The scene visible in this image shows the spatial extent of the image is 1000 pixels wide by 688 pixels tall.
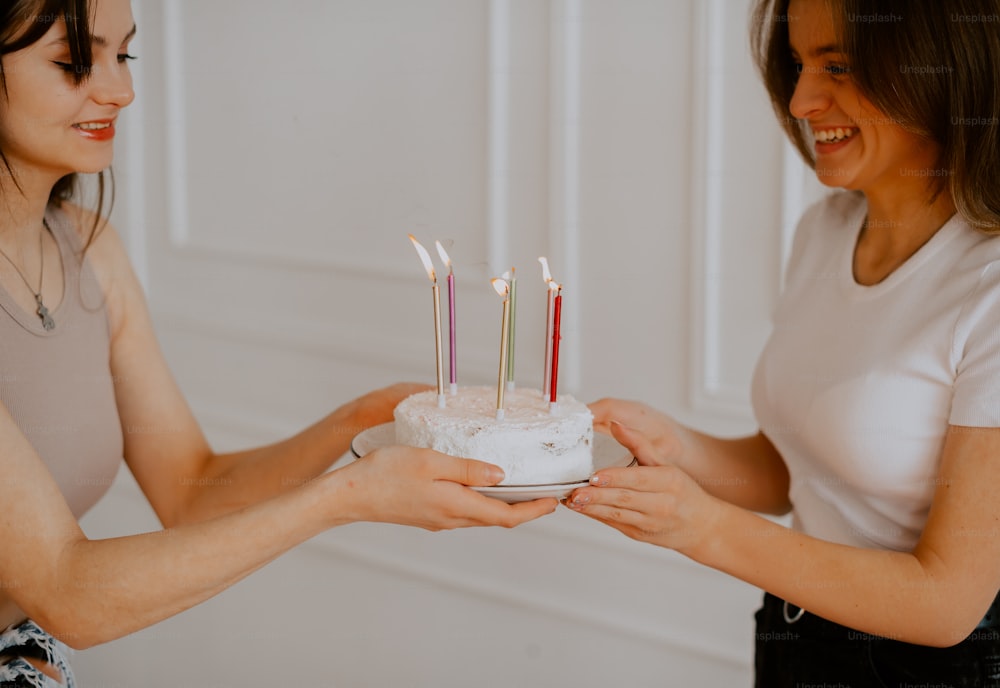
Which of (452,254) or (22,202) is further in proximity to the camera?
(452,254)

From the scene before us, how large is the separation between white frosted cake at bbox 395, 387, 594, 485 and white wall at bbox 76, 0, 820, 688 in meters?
0.86

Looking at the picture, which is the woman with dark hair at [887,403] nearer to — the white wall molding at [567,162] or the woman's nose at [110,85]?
the white wall molding at [567,162]

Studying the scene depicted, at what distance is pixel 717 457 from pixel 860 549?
38 cm

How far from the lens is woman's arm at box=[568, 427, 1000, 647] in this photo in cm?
142

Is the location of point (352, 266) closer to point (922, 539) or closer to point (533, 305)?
point (533, 305)

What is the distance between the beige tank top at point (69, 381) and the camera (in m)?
1.66

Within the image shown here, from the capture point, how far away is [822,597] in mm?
1501

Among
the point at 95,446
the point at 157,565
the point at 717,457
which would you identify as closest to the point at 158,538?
the point at 157,565

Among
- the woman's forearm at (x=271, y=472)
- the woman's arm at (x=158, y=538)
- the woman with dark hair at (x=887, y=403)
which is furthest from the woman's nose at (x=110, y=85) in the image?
the woman with dark hair at (x=887, y=403)

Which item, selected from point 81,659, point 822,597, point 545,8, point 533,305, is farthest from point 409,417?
point 81,659

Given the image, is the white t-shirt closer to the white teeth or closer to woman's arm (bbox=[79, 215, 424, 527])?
the white teeth

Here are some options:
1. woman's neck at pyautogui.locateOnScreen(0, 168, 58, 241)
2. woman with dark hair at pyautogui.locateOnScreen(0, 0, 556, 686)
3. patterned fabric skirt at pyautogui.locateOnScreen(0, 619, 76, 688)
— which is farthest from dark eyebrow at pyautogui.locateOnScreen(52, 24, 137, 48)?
patterned fabric skirt at pyautogui.locateOnScreen(0, 619, 76, 688)

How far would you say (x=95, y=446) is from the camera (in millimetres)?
1745

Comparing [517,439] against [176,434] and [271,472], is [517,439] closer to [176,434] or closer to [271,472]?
[271,472]
